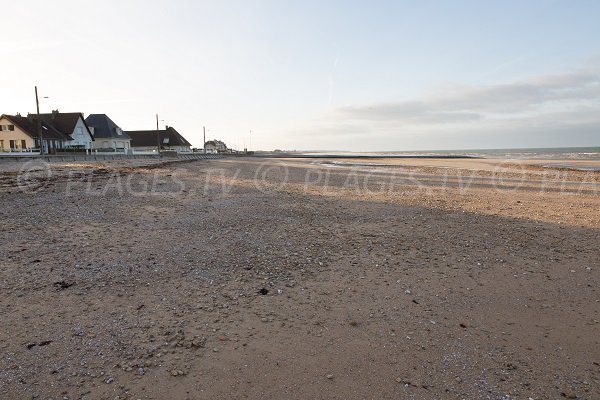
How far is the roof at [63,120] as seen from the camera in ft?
195

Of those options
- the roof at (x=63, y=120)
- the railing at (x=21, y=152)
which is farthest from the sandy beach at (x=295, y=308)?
the roof at (x=63, y=120)

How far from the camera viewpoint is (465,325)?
13.8 feet

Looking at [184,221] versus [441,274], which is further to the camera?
[184,221]

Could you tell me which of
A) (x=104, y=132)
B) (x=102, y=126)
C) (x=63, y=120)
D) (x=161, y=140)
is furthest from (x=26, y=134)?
(x=161, y=140)

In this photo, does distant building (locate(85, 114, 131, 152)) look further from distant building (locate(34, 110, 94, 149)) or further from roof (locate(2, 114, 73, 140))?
roof (locate(2, 114, 73, 140))

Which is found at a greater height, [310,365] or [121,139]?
[121,139]

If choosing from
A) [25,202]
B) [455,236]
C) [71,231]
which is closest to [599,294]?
[455,236]

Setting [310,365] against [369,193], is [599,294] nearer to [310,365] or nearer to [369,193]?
[310,365]

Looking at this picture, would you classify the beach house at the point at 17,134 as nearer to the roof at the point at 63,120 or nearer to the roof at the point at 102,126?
the roof at the point at 63,120

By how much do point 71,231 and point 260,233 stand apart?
408 centimetres

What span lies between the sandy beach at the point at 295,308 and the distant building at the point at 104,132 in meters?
70.1

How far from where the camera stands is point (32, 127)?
5319 cm

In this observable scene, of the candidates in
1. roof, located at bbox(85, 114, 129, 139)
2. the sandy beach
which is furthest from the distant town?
the sandy beach

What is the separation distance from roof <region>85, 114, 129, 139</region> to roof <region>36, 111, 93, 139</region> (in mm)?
9677
